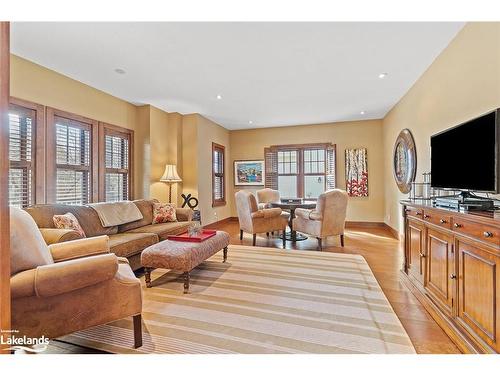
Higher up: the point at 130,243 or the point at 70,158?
the point at 70,158

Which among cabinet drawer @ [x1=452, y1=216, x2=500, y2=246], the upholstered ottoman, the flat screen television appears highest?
the flat screen television

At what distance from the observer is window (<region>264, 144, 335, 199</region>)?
631cm

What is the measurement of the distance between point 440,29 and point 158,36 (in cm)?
288

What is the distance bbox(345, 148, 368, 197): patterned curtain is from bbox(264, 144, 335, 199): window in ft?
1.20

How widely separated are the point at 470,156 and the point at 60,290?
9.69 feet

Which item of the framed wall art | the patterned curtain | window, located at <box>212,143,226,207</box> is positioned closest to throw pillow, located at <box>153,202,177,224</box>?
window, located at <box>212,143,226,207</box>

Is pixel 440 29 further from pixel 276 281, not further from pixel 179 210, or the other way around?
pixel 179 210

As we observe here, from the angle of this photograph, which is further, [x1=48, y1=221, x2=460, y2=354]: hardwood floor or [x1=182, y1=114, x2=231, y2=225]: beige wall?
[x1=182, y1=114, x2=231, y2=225]: beige wall

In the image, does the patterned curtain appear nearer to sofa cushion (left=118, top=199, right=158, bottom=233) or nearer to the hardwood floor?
the hardwood floor

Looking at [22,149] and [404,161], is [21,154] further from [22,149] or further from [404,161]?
[404,161]

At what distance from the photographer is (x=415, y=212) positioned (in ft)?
7.77

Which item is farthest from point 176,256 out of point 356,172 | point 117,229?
point 356,172

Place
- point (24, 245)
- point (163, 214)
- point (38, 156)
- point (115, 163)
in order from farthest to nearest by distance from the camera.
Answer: point (115, 163), point (163, 214), point (38, 156), point (24, 245)

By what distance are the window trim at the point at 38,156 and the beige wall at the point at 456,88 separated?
488cm
